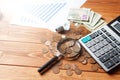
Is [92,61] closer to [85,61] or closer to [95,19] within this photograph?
[85,61]

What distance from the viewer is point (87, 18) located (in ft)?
2.91

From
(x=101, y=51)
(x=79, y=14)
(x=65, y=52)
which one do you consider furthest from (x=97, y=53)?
(x=79, y=14)

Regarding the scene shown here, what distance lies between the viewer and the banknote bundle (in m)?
0.87

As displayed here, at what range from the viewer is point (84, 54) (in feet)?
2.55

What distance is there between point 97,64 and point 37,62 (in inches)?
8.4

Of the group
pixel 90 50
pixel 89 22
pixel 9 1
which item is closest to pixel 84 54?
pixel 90 50

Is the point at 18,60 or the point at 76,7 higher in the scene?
the point at 76,7

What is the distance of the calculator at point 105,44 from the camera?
0.73m

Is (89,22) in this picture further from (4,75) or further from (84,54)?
(4,75)

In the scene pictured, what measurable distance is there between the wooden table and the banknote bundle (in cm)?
3

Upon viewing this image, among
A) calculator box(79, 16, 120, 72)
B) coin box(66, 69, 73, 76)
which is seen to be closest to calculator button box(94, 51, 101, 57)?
calculator box(79, 16, 120, 72)

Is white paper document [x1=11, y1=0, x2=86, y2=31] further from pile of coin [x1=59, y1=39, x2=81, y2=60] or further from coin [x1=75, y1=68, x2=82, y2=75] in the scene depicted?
coin [x1=75, y1=68, x2=82, y2=75]

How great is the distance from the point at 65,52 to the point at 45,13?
245 millimetres

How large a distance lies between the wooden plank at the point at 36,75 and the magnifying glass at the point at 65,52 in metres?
0.02
